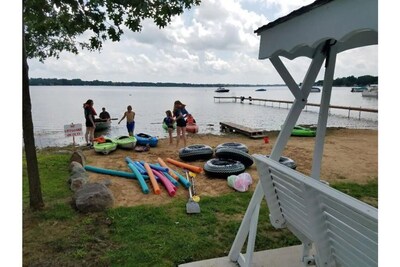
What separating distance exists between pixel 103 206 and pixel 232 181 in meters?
2.72

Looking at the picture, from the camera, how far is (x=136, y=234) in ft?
13.9

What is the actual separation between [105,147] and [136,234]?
251 inches

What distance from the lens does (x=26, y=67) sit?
169 inches

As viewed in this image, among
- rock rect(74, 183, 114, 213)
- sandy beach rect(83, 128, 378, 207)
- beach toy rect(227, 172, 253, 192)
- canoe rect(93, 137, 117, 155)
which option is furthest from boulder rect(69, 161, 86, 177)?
beach toy rect(227, 172, 253, 192)

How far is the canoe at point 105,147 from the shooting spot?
10.1 metres

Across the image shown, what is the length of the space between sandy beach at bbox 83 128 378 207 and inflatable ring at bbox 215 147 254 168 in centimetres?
23

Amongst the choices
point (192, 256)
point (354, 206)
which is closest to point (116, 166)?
point (192, 256)

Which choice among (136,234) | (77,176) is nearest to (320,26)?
(136,234)

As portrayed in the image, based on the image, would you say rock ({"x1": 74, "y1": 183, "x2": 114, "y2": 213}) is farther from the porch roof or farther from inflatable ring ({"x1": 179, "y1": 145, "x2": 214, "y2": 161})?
inflatable ring ({"x1": 179, "y1": 145, "x2": 214, "y2": 161})

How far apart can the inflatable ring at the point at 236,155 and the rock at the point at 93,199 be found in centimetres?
A: 372

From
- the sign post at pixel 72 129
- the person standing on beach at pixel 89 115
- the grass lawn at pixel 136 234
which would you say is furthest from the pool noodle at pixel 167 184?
the person standing on beach at pixel 89 115

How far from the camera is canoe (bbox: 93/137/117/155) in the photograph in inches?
397

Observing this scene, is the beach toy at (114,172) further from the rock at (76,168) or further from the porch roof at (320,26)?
the porch roof at (320,26)
